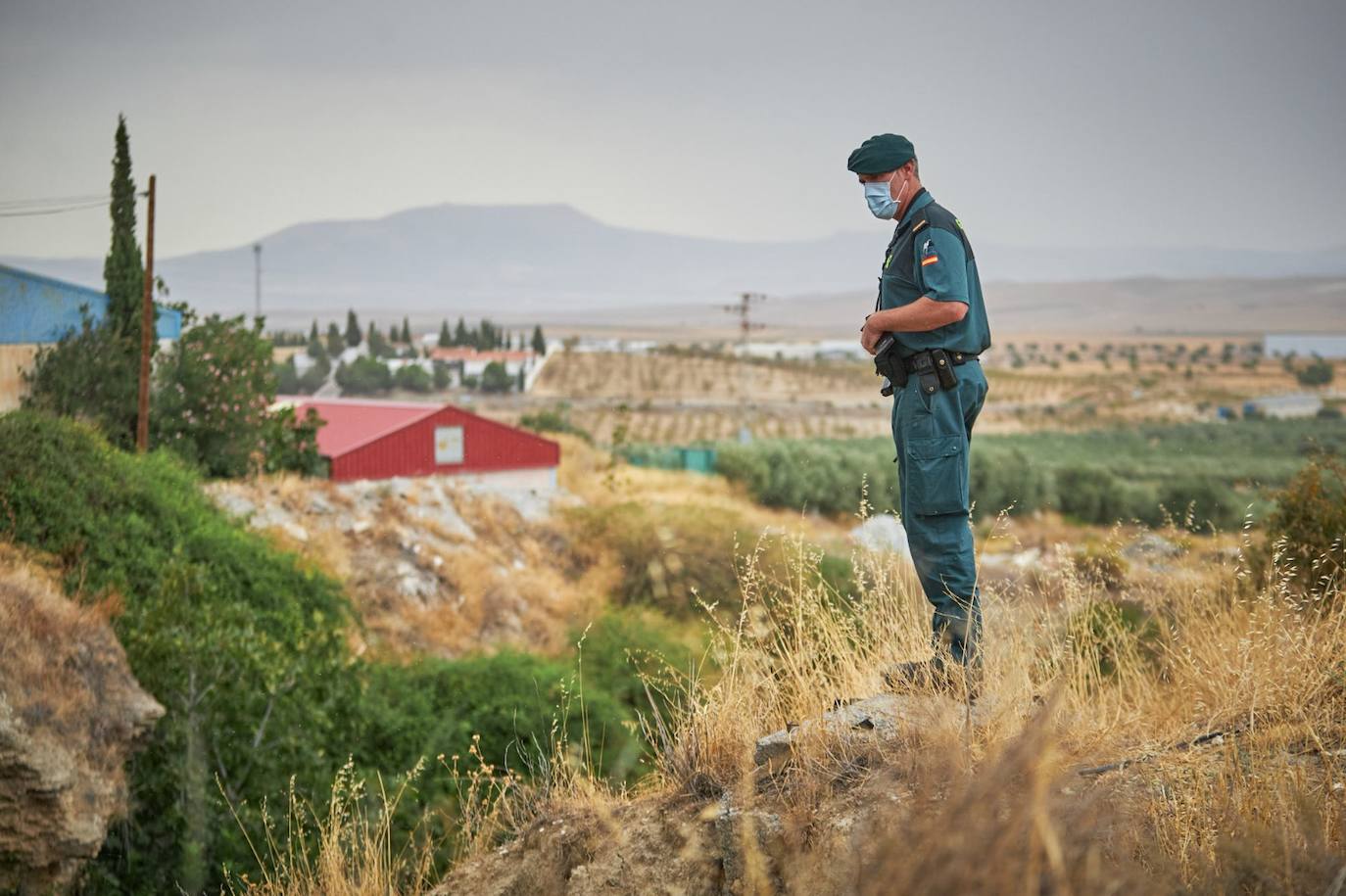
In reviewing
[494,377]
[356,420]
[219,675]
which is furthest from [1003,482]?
[494,377]

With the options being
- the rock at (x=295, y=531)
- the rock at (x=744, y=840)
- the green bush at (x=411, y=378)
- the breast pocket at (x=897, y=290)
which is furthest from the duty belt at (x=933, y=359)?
the green bush at (x=411, y=378)

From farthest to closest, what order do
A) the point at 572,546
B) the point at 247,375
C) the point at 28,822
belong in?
the point at 572,546 → the point at 247,375 → the point at 28,822

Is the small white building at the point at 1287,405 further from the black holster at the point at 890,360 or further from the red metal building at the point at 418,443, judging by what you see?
A: the black holster at the point at 890,360

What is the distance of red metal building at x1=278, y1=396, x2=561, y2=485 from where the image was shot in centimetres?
3881

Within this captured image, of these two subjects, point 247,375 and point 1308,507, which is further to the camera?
point 247,375

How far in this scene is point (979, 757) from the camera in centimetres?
402

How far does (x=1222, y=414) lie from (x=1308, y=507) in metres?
116

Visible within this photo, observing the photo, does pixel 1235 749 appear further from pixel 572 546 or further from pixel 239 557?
pixel 572 546

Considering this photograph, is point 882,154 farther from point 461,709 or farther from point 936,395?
point 461,709

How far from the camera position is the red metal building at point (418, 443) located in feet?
127

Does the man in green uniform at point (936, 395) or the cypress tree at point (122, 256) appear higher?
the cypress tree at point (122, 256)

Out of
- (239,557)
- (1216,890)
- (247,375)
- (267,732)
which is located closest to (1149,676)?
(1216,890)

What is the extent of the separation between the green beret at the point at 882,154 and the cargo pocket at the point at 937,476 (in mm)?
1208

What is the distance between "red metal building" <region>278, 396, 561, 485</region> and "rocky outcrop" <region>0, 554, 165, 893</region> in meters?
28.1
